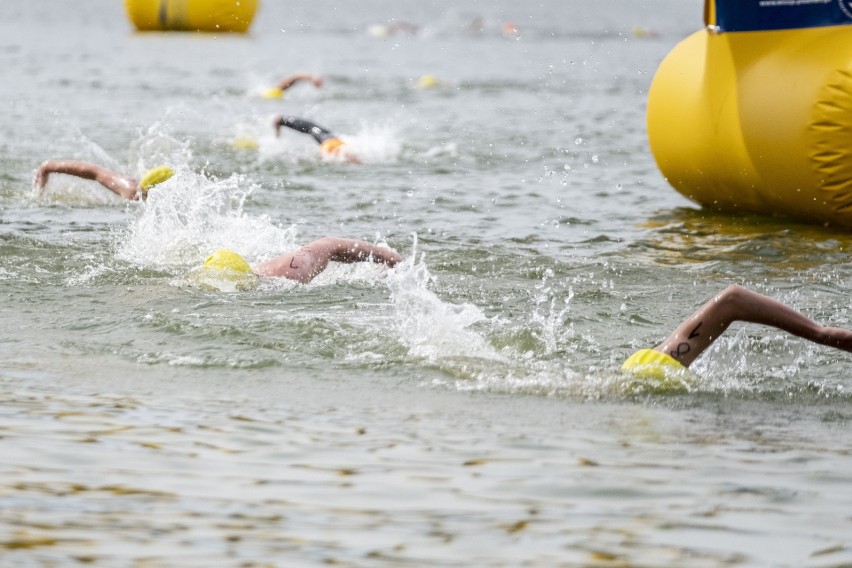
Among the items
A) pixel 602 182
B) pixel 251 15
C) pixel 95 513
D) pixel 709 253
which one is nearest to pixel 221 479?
pixel 95 513

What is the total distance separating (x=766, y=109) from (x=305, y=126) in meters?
5.03

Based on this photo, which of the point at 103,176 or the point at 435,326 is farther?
the point at 103,176

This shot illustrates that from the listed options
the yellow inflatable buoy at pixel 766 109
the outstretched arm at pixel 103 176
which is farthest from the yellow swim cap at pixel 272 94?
the outstretched arm at pixel 103 176

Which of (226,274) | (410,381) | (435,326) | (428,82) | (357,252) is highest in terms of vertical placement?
(428,82)

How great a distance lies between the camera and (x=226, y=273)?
7.76m

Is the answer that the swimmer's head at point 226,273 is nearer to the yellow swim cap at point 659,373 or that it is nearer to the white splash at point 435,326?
the white splash at point 435,326

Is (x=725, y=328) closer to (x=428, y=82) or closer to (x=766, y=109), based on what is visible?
(x=766, y=109)

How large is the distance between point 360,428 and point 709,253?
16.8 feet

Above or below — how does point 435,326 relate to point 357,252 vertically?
below

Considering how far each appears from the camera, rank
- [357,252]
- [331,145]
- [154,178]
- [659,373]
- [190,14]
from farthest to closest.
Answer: [190,14] → [331,145] → [154,178] → [357,252] → [659,373]

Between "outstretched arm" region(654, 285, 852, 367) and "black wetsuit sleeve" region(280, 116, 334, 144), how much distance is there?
757 cm

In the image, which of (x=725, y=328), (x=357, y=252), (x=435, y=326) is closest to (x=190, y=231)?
(x=357, y=252)

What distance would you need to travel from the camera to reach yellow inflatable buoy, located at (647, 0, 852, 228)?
31.8ft

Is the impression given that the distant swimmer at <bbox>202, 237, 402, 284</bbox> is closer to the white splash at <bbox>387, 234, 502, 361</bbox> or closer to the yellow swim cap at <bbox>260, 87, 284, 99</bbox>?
the white splash at <bbox>387, 234, 502, 361</bbox>
